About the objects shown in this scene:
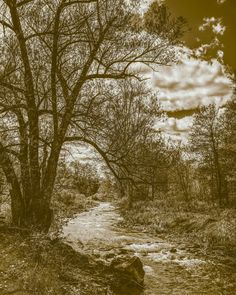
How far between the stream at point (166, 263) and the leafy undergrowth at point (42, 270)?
919mm

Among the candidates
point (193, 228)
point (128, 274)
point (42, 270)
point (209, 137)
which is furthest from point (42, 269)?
point (209, 137)

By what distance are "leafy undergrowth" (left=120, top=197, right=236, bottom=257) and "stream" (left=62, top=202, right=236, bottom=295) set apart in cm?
123

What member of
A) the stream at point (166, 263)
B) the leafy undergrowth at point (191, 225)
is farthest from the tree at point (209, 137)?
the stream at point (166, 263)

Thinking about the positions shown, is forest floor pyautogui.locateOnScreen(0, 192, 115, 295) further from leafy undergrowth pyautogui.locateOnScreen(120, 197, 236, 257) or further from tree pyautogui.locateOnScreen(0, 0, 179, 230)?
leafy undergrowth pyautogui.locateOnScreen(120, 197, 236, 257)

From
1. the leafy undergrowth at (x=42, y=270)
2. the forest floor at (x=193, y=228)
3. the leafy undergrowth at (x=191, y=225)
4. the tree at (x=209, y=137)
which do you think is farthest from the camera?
the tree at (x=209, y=137)

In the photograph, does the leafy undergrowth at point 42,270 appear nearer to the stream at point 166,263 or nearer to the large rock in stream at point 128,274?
the large rock in stream at point 128,274

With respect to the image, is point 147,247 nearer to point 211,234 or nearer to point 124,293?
point 211,234

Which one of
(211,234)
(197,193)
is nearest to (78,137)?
(211,234)

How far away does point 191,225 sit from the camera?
22.0m

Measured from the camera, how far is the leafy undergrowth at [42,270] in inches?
334

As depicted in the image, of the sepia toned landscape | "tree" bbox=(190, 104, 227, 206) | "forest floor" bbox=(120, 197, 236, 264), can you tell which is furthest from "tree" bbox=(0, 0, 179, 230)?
"tree" bbox=(190, 104, 227, 206)

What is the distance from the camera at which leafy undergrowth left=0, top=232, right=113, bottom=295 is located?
27.9ft

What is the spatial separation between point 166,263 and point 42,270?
674cm

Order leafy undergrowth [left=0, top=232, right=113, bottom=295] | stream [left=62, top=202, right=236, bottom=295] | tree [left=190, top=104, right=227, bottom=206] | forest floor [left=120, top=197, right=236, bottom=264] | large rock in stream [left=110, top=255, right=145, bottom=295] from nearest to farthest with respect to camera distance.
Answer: leafy undergrowth [left=0, top=232, right=113, bottom=295] → large rock in stream [left=110, top=255, right=145, bottom=295] → stream [left=62, top=202, right=236, bottom=295] → forest floor [left=120, top=197, right=236, bottom=264] → tree [left=190, top=104, right=227, bottom=206]
